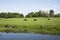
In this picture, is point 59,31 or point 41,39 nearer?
point 41,39

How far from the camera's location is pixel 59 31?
3562cm

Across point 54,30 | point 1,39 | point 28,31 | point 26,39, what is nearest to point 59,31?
point 54,30

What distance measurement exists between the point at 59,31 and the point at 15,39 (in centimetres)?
1100

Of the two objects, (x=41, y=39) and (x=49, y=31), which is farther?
(x=49, y=31)

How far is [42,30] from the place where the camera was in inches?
1426

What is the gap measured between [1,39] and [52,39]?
663 centimetres

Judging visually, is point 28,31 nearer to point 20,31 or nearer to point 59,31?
point 20,31

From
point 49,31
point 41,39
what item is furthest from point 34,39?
point 49,31

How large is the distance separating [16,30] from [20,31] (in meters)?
1.04

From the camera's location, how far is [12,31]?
→ 3600 centimetres

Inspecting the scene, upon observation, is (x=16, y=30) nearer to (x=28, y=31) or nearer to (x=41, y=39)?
(x=28, y=31)

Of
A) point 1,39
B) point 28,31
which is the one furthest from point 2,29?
point 1,39

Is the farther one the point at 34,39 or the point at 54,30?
the point at 54,30

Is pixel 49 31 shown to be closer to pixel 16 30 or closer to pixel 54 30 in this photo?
pixel 54 30
